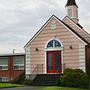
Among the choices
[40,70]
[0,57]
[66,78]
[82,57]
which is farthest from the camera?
[0,57]

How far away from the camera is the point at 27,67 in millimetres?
40312

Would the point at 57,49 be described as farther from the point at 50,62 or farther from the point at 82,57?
the point at 82,57

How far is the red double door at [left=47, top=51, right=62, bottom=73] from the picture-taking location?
38500 mm

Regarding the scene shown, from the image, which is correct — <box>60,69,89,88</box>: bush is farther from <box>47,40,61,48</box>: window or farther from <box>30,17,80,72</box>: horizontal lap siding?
<box>47,40,61,48</box>: window

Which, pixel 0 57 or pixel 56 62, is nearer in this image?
pixel 56 62

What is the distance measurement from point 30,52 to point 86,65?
7.11m

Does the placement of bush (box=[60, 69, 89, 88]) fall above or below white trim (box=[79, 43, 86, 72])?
below

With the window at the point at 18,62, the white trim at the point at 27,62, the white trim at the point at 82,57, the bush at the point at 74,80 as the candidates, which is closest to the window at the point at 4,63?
A: the window at the point at 18,62

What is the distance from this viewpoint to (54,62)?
3881cm

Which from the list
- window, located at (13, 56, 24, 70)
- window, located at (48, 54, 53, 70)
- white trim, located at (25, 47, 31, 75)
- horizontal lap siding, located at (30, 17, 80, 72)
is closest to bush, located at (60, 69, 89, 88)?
horizontal lap siding, located at (30, 17, 80, 72)

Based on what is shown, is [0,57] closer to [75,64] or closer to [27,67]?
[27,67]

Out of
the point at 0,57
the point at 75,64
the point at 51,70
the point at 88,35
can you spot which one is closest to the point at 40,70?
the point at 51,70

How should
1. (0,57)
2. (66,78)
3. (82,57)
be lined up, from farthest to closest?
(0,57), (82,57), (66,78)

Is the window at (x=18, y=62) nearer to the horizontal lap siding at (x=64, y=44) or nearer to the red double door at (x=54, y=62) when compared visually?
the horizontal lap siding at (x=64, y=44)
